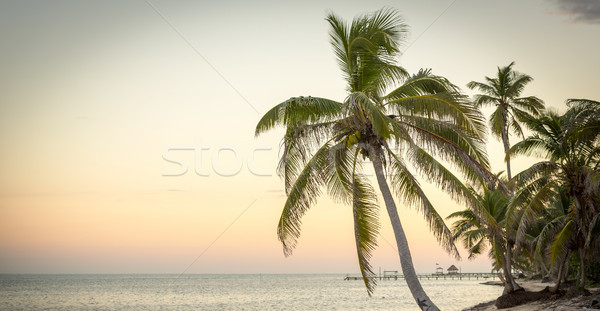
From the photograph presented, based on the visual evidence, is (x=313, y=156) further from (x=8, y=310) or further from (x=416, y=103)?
(x=8, y=310)

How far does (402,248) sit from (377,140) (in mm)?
2795

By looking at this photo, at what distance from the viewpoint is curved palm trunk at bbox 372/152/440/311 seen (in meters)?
12.1

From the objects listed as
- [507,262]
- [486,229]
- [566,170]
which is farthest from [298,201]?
[507,262]

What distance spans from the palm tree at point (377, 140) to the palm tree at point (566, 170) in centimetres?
772

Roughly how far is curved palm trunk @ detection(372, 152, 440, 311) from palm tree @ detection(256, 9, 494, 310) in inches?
1.0

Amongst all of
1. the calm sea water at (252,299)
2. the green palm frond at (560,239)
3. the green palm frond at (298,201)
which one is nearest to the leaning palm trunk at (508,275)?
the green palm frond at (560,239)

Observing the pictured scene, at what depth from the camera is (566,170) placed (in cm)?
1931

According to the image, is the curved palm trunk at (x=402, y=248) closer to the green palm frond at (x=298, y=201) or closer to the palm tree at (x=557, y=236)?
the green palm frond at (x=298, y=201)

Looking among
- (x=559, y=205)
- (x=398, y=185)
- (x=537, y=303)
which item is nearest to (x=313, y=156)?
(x=398, y=185)

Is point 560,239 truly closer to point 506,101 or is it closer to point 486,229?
point 486,229

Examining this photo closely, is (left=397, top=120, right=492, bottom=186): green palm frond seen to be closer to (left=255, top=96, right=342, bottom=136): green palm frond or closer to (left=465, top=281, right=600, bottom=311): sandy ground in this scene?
(left=255, top=96, right=342, bottom=136): green palm frond

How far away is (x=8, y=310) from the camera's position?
48.0 meters

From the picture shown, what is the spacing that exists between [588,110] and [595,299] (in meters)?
7.26

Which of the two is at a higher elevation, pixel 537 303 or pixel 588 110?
pixel 588 110
